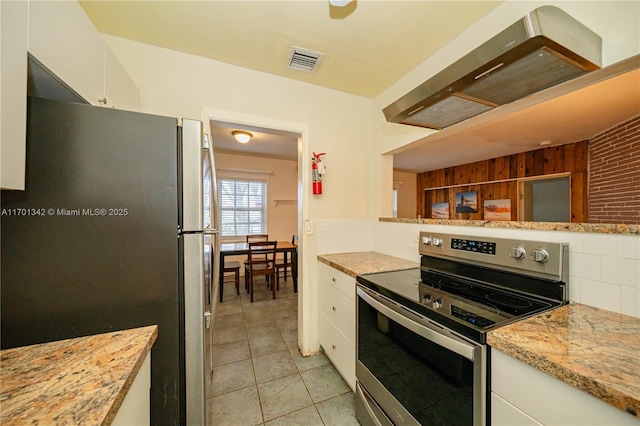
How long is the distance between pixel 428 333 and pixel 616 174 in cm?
397

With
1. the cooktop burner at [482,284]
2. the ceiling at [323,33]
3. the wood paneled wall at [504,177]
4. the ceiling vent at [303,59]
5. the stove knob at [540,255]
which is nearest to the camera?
the cooktop burner at [482,284]

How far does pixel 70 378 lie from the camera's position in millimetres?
558

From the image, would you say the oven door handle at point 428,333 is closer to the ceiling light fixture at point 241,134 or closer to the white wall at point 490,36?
the white wall at point 490,36

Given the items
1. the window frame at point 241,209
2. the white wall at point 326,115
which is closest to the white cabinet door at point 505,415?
the white wall at point 326,115

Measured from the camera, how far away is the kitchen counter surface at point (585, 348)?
1.69 feet

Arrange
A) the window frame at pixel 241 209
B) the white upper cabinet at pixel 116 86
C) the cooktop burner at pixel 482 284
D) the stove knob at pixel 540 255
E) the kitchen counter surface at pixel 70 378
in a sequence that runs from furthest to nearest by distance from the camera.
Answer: the window frame at pixel 241 209 < the white upper cabinet at pixel 116 86 < the stove knob at pixel 540 255 < the cooktop burner at pixel 482 284 < the kitchen counter surface at pixel 70 378

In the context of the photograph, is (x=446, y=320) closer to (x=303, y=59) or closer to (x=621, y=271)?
(x=621, y=271)

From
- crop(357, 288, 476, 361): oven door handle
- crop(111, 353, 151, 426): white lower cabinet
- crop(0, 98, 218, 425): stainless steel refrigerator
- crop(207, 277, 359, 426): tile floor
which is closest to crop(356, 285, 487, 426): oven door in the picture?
crop(357, 288, 476, 361): oven door handle

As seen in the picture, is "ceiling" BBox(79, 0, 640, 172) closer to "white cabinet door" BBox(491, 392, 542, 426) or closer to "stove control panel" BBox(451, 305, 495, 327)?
"stove control panel" BBox(451, 305, 495, 327)

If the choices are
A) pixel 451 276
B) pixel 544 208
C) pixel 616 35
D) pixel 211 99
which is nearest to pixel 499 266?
pixel 451 276

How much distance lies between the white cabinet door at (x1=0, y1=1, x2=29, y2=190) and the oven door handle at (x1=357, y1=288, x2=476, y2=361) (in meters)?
1.36

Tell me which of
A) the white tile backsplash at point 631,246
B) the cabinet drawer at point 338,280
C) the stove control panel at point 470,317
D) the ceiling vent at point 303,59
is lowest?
the cabinet drawer at point 338,280

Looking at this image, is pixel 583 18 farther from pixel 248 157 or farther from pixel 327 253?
pixel 248 157

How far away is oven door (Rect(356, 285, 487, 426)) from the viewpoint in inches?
30.9
